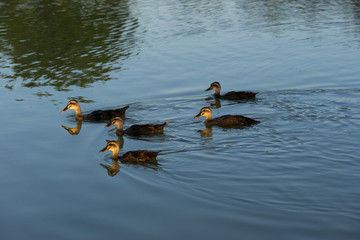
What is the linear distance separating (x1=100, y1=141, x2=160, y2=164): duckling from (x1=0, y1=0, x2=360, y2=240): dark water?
0.21 m

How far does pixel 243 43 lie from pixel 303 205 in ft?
46.1

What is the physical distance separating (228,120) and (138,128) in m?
2.07

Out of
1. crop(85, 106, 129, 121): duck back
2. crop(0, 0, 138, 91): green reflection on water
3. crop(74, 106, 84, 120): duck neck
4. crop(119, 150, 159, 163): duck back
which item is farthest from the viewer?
crop(0, 0, 138, 91): green reflection on water

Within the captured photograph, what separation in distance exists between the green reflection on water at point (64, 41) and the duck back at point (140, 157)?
6.89 meters

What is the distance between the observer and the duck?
13398mm

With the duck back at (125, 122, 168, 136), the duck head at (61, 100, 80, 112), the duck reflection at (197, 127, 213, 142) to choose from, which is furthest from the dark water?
the duck head at (61, 100, 80, 112)

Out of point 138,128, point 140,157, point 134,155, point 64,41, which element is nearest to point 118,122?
point 138,128

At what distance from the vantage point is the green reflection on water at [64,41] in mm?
19780

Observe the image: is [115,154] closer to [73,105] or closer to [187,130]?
[187,130]

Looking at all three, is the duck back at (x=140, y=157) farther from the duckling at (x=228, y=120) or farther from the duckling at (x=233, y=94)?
the duckling at (x=233, y=94)

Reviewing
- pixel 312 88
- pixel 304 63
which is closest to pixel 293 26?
pixel 304 63

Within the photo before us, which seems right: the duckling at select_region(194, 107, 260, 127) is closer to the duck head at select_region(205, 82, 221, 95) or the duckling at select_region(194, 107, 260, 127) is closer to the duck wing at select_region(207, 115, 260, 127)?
the duck wing at select_region(207, 115, 260, 127)

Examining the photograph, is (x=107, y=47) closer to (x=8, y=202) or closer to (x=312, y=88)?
(x=312, y=88)

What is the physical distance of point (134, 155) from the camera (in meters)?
11.8
